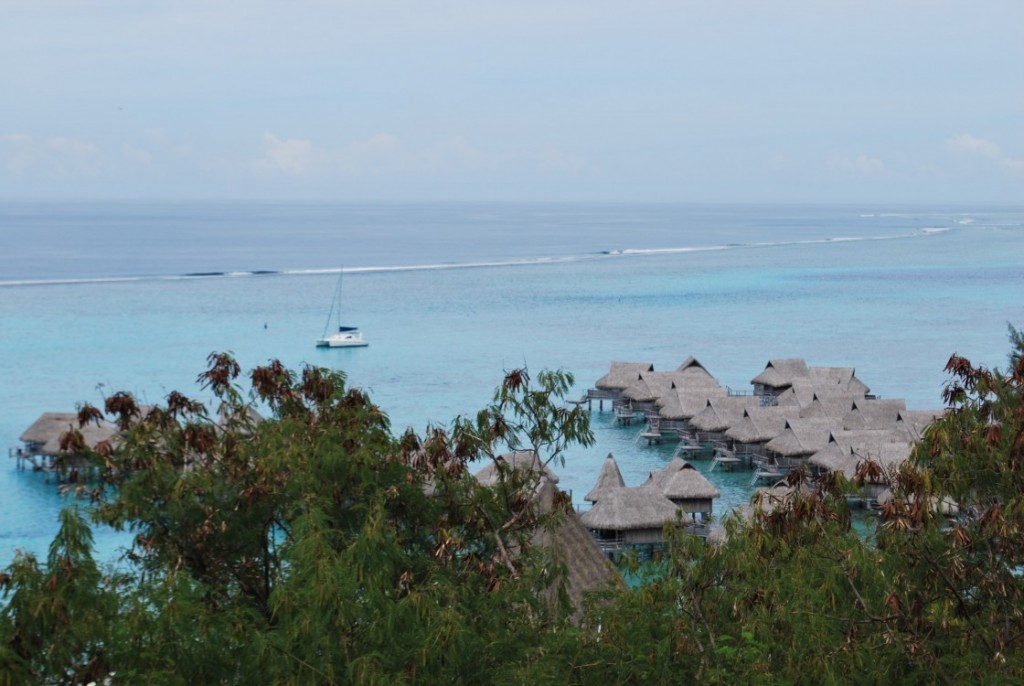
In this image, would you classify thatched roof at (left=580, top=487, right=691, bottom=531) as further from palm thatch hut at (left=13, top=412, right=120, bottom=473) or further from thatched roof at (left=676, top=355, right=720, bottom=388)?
palm thatch hut at (left=13, top=412, right=120, bottom=473)

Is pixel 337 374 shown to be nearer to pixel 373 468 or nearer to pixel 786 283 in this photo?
pixel 373 468

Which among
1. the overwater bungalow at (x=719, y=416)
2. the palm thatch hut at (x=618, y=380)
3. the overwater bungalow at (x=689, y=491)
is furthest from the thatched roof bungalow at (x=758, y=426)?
the palm thatch hut at (x=618, y=380)

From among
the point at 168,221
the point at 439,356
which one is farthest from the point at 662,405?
the point at 168,221

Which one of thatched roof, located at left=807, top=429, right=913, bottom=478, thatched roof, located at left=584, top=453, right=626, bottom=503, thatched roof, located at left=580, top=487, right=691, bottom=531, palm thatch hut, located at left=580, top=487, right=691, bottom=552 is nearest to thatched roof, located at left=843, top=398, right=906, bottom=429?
thatched roof, located at left=807, top=429, right=913, bottom=478

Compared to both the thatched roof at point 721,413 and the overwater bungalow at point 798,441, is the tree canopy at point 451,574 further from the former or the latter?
the thatched roof at point 721,413

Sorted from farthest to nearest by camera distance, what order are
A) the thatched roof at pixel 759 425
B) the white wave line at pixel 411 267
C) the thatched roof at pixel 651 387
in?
the white wave line at pixel 411 267
the thatched roof at pixel 651 387
the thatched roof at pixel 759 425

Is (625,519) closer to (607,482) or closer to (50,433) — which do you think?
(607,482)
